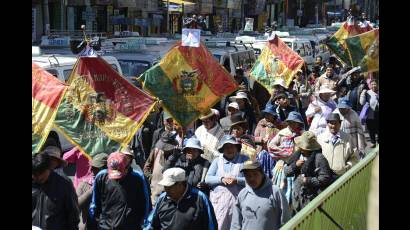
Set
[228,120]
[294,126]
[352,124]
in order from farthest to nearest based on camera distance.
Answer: [352,124]
[228,120]
[294,126]

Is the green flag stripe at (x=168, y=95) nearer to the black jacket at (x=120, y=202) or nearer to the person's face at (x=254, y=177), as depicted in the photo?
the black jacket at (x=120, y=202)

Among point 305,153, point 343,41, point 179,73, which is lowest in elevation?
point 305,153

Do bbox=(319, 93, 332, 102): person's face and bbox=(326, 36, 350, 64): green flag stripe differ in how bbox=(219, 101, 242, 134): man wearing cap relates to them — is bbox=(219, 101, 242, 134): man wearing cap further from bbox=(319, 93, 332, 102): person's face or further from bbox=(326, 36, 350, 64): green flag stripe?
bbox=(326, 36, 350, 64): green flag stripe

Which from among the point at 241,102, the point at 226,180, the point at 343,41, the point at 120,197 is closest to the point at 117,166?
the point at 120,197

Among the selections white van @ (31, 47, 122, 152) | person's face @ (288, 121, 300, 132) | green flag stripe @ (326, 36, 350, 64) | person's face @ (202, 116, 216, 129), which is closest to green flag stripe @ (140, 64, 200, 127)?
person's face @ (202, 116, 216, 129)

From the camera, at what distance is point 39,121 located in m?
7.31

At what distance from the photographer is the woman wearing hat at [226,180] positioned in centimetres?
714

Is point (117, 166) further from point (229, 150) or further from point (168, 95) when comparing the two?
point (168, 95)

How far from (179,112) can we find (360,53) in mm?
6644

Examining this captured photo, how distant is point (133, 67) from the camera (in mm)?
15859

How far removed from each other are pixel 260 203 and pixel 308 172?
4.42 ft

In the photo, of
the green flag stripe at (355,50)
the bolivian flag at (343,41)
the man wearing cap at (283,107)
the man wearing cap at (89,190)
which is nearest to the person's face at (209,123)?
the man wearing cap at (89,190)
